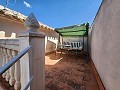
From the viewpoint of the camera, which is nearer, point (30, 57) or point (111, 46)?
point (30, 57)

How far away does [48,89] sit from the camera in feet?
6.91

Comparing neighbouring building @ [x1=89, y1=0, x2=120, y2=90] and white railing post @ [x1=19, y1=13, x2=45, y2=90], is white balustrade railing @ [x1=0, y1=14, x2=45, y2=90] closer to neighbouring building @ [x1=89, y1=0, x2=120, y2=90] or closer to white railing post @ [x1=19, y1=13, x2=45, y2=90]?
white railing post @ [x1=19, y1=13, x2=45, y2=90]

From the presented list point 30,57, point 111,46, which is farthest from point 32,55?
point 111,46

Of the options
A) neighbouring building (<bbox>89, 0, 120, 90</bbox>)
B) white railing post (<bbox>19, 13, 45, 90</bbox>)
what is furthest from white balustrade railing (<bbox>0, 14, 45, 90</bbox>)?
neighbouring building (<bbox>89, 0, 120, 90</bbox>)

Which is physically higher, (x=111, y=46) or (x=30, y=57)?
(x=111, y=46)

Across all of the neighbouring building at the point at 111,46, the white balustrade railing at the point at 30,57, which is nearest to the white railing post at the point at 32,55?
the white balustrade railing at the point at 30,57

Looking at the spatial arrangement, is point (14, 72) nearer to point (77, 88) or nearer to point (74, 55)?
point (77, 88)

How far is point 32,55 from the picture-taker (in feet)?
3.98

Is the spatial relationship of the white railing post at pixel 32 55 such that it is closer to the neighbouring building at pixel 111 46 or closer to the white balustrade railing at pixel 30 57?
the white balustrade railing at pixel 30 57

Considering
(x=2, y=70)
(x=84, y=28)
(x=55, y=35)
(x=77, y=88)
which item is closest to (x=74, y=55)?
(x=84, y=28)

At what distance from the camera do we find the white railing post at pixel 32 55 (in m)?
1.17

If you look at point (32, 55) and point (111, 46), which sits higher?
point (111, 46)

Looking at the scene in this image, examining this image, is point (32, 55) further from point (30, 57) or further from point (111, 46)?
point (111, 46)

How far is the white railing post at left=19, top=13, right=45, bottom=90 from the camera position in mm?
1172
